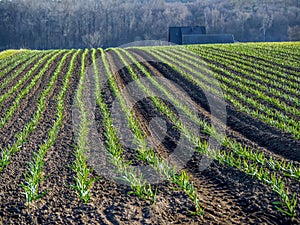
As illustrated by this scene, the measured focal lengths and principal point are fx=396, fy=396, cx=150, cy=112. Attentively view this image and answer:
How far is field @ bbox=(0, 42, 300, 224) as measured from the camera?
6.29m

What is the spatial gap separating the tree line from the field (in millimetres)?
60873

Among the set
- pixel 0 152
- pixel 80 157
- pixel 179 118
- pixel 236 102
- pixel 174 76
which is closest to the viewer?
pixel 80 157

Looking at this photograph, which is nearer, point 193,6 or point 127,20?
point 127,20

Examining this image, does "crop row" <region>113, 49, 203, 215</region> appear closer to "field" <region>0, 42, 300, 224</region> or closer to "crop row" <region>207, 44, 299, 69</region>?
"field" <region>0, 42, 300, 224</region>

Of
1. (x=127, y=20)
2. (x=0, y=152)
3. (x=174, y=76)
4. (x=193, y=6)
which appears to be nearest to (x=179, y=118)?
(x=0, y=152)

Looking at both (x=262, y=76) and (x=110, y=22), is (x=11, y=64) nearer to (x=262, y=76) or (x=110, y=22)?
(x=262, y=76)

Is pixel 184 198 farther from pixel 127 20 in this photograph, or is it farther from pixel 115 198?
pixel 127 20

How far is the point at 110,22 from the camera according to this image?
93.2 metres

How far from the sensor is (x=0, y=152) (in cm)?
921

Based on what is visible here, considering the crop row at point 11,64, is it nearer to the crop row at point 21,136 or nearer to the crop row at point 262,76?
the crop row at point 21,136

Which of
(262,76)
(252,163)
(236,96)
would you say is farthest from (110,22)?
(252,163)

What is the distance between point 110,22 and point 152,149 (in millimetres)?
87303

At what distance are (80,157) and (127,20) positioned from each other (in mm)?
89096

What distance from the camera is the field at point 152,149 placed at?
6285 millimetres
